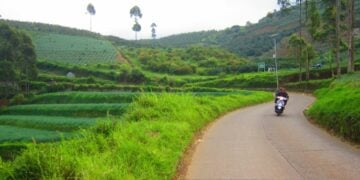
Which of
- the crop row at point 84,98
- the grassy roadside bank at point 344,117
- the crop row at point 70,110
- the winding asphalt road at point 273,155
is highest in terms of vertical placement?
the grassy roadside bank at point 344,117

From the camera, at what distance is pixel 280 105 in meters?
27.7

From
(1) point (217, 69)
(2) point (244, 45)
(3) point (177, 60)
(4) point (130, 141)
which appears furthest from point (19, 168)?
(2) point (244, 45)

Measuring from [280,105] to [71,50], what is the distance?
9651 cm

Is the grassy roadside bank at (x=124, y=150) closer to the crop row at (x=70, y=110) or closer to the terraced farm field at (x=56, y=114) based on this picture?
the terraced farm field at (x=56, y=114)

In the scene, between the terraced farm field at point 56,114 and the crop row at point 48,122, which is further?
the crop row at point 48,122

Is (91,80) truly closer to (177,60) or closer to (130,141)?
(177,60)

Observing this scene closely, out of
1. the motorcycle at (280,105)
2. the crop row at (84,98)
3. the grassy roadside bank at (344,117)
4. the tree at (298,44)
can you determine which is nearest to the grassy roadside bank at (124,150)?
the grassy roadside bank at (344,117)

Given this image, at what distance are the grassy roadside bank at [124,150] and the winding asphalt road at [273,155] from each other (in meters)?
0.81

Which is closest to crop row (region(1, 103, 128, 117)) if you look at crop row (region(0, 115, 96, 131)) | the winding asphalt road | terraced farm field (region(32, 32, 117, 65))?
crop row (region(0, 115, 96, 131))

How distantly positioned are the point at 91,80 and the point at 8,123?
31.8 m

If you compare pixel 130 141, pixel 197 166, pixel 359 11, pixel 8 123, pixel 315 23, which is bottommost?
pixel 8 123

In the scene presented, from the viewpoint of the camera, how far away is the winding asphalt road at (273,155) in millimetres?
11039

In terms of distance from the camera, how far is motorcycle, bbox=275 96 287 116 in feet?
90.1

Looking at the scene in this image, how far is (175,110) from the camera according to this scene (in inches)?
731
